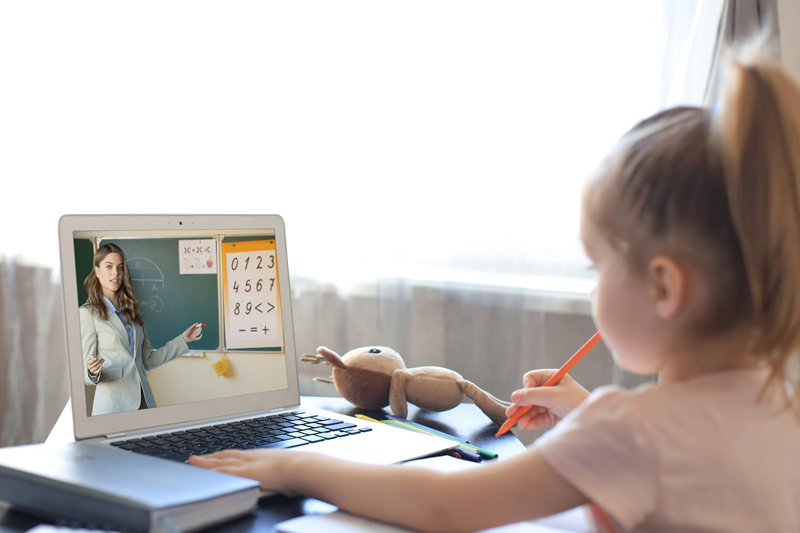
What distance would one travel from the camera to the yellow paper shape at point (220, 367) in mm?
792

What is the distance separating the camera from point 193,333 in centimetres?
78

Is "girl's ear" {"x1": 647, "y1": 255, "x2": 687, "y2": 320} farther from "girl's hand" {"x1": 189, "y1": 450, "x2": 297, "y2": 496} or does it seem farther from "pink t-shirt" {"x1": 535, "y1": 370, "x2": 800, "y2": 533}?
"girl's hand" {"x1": 189, "y1": 450, "x2": 297, "y2": 496}

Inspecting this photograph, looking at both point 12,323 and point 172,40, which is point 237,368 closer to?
point 172,40

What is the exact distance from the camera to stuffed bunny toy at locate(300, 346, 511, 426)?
36.9 inches

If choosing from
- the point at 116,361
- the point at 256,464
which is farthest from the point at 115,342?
the point at 256,464

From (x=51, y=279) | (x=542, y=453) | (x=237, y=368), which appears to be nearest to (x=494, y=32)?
(x=237, y=368)

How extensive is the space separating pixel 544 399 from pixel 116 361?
0.51m

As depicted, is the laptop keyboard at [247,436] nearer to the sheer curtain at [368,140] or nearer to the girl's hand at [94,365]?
the girl's hand at [94,365]

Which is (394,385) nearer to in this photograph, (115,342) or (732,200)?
(115,342)

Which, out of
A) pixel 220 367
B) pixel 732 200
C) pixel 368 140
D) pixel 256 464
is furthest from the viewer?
pixel 368 140

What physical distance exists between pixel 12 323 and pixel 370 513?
5.30ft

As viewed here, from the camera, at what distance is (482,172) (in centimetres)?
138

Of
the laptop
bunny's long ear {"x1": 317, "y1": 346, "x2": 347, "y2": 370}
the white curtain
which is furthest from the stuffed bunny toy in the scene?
the white curtain

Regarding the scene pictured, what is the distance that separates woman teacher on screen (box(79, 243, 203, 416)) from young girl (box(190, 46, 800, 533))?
411mm
